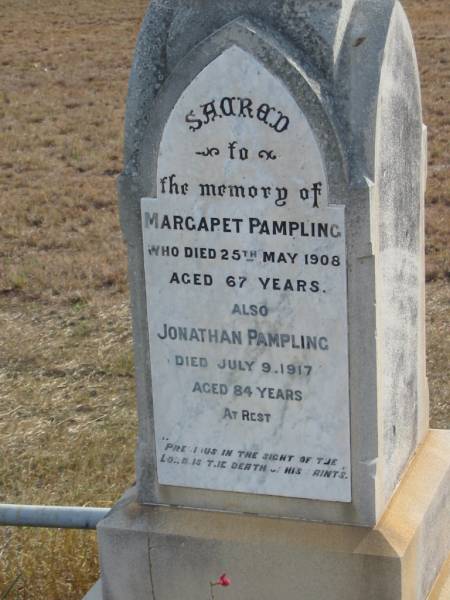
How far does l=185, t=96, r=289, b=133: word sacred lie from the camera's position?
3.34 metres

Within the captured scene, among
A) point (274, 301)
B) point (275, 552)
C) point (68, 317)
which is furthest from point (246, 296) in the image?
point (68, 317)

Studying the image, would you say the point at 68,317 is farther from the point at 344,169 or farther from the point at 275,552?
the point at 344,169

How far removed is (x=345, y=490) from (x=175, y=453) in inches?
22.8

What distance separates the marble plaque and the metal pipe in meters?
0.45

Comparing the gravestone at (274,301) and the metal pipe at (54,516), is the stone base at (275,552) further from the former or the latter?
the metal pipe at (54,516)

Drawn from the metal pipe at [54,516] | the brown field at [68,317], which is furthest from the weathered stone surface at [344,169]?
the brown field at [68,317]

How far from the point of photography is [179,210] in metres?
3.52

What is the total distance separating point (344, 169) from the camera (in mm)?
3297

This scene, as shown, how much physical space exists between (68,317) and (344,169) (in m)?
Answer: 5.01

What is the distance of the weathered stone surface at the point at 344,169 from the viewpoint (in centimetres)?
330

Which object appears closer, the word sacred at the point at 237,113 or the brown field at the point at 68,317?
the word sacred at the point at 237,113

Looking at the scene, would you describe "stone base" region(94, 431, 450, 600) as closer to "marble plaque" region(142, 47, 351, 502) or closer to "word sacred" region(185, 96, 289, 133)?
"marble plaque" region(142, 47, 351, 502)

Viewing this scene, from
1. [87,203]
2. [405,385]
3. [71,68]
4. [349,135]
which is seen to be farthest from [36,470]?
[71,68]

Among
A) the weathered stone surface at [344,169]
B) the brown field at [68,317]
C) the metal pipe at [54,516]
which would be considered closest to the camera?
the weathered stone surface at [344,169]
